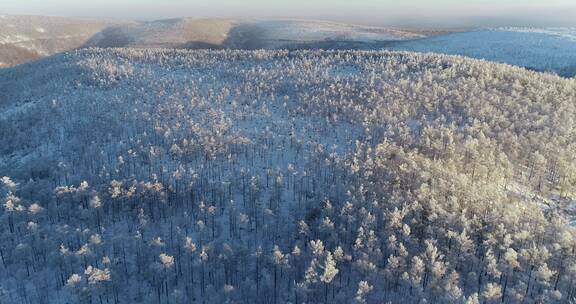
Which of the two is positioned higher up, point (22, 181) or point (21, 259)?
point (22, 181)

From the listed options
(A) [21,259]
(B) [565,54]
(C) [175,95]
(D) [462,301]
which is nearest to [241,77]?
(C) [175,95]

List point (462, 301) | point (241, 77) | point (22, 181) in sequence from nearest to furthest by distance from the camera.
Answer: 1. point (462, 301)
2. point (22, 181)
3. point (241, 77)

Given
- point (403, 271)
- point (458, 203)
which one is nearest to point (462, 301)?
point (403, 271)

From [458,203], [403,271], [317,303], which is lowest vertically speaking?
[317,303]

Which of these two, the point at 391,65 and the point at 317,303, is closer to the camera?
the point at 317,303

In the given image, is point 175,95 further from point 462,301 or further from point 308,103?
point 462,301

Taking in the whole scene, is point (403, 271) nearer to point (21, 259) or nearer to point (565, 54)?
point (21, 259)

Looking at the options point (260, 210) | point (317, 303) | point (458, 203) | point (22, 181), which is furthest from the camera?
point (22, 181)
